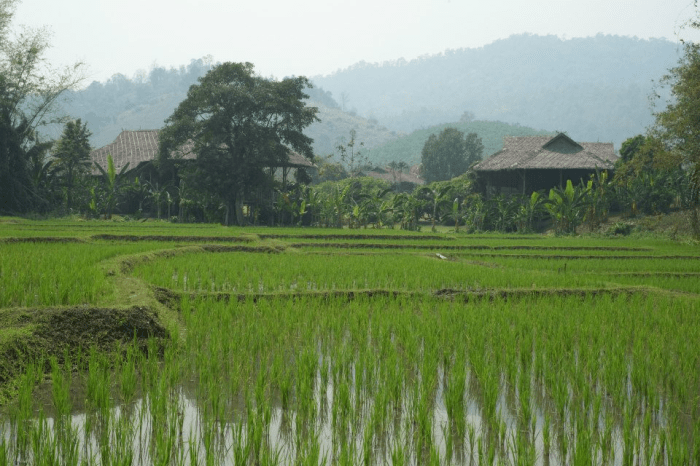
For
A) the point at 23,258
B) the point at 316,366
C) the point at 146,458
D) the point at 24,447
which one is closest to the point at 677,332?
the point at 316,366

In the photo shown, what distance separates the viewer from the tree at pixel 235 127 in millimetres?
19000

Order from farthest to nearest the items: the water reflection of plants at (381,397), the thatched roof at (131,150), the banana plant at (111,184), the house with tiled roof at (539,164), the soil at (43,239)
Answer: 1. the thatched roof at (131,150)
2. the house with tiled roof at (539,164)
3. the banana plant at (111,184)
4. the soil at (43,239)
5. the water reflection of plants at (381,397)

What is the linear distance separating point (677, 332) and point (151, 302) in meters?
3.87

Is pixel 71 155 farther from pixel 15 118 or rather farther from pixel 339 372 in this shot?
pixel 339 372

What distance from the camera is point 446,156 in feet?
158

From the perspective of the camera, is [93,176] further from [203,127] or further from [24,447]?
[24,447]

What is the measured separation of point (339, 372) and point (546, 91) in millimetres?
160812

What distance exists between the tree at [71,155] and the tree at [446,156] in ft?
99.9

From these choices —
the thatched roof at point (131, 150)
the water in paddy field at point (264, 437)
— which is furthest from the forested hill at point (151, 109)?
the water in paddy field at point (264, 437)

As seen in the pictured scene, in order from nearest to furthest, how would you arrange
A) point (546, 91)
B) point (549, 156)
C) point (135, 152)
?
1. point (549, 156)
2. point (135, 152)
3. point (546, 91)

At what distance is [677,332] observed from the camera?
14.5 feet

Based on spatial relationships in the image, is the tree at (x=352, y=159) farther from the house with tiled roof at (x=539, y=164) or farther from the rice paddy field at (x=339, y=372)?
the rice paddy field at (x=339, y=372)

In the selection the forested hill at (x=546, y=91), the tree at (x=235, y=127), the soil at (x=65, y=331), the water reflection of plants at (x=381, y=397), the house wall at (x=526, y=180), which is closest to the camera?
the water reflection of plants at (x=381, y=397)

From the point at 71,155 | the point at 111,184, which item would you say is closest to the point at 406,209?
the point at 111,184
